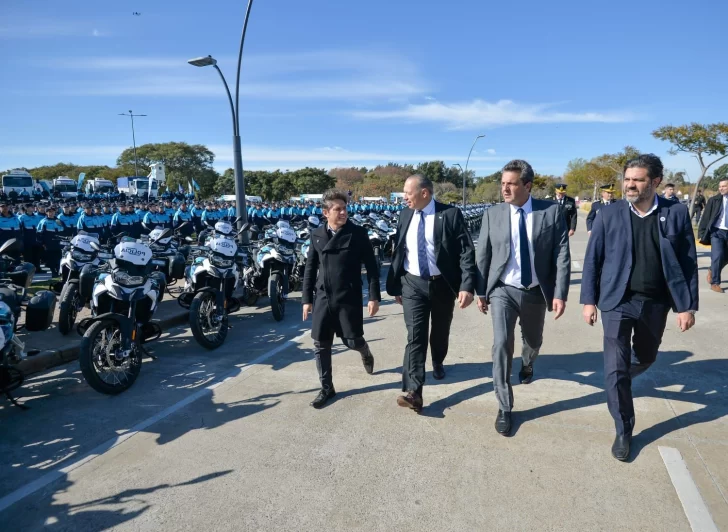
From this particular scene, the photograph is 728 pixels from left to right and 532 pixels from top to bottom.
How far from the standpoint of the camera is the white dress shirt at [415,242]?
3.75 m

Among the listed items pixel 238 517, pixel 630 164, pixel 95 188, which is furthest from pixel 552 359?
pixel 95 188

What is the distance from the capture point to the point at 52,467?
3.05 metres

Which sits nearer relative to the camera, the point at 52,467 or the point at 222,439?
the point at 52,467

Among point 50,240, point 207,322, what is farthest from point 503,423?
point 50,240

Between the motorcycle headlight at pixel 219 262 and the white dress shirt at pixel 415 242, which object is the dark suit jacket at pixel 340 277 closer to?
the white dress shirt at pixel 415 242

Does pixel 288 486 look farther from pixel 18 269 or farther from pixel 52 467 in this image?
pixel 18 269

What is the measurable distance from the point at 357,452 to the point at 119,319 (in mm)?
2461

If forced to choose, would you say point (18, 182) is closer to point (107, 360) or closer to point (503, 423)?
point (107, 360)

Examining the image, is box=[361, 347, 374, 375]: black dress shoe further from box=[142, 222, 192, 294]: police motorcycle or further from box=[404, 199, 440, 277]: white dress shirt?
box=[142, 222, 192, 294]: police motorcycle

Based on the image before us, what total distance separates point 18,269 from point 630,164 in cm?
562

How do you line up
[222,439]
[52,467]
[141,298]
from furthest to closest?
[141,298] → [222,439] → [52,467]

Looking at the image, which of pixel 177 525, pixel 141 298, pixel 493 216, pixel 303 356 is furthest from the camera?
pixel 303 356

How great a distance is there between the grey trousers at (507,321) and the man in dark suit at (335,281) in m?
0.98

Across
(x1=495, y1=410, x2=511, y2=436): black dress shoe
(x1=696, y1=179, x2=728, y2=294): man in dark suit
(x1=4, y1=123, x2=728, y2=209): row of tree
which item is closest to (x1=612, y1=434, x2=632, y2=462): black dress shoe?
(x1=495, y1=410, x2=511, y2=436): black dress shoe
